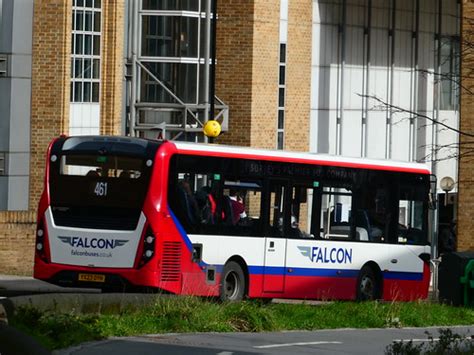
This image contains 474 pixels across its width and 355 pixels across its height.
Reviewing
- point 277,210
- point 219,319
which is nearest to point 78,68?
point 277,210

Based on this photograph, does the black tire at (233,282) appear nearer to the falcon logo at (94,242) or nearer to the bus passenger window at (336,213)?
the falcon logo at (94,242)

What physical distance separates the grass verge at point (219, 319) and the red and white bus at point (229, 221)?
8.63ft

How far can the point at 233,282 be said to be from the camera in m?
25.9

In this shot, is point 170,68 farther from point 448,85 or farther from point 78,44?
point 448,85

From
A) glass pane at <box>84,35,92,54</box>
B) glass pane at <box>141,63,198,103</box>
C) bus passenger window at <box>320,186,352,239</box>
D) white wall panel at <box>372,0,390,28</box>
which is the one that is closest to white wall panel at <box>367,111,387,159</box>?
white wall panel at <box>372,0,390,28</box>

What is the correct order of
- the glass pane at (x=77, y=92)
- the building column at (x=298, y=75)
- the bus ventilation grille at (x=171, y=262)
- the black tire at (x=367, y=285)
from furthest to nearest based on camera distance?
the building column at (x=298, y=75), the glass pane at (x=77, y=92), the black tire at (x=367, y=285), the bus ventilation grille at (x=171, y=262)

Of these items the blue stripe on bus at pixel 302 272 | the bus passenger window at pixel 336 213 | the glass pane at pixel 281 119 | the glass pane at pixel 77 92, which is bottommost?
the blue stripe on bus at pixel 302 272

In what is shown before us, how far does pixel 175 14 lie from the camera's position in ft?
132

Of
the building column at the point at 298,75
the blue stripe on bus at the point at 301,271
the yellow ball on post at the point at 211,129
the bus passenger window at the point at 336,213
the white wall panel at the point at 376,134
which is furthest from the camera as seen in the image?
the white wall panel at the point at 376,134

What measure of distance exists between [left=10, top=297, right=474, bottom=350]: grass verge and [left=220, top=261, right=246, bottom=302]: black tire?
96.7 inches

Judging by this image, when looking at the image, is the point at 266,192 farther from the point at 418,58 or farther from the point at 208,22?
the point at 418,58

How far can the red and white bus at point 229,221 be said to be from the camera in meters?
24.0

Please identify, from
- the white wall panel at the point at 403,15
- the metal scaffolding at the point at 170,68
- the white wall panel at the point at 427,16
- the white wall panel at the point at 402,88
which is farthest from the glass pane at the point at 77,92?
the white wall panel at the point at 427,16

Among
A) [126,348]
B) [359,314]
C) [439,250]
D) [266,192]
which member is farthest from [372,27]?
[126,348]
